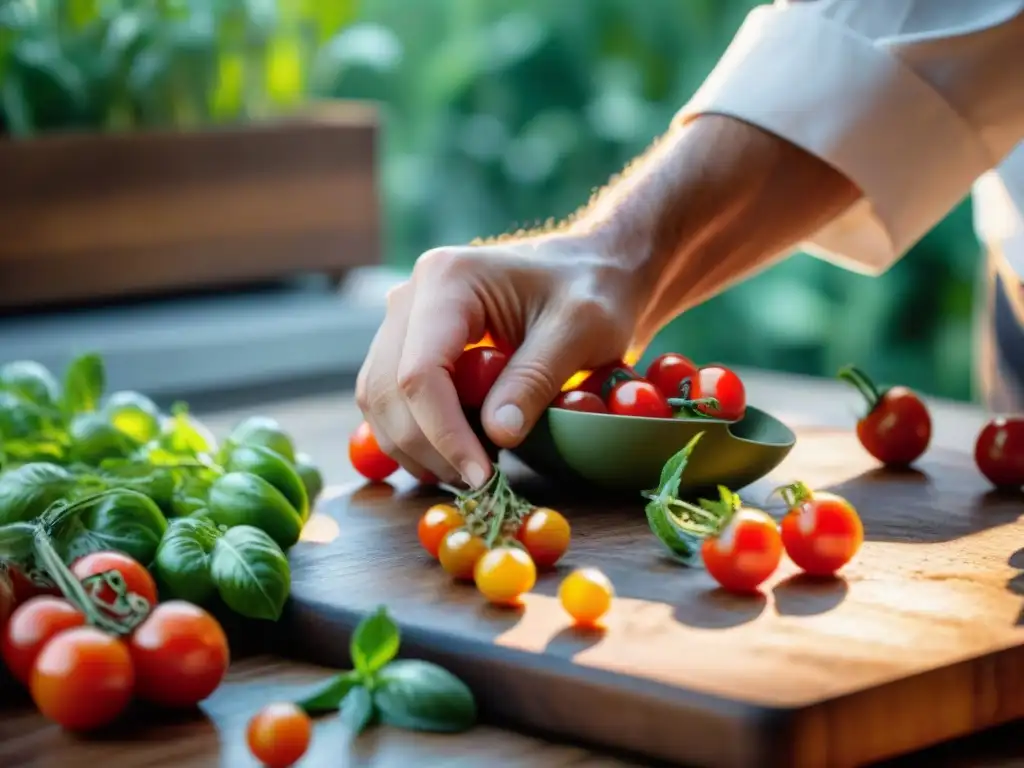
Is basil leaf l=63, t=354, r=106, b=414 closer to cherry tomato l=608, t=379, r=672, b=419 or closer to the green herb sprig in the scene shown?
cherry tomato l=608, t=379, r=672, b=419

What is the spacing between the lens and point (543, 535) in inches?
40.9

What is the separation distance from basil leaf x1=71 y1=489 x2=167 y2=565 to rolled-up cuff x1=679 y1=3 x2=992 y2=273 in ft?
2.28

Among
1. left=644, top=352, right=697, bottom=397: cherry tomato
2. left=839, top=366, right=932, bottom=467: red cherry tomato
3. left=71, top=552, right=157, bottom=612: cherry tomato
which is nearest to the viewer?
left=71, top=552, right=157, bottom=612: cherry tomato

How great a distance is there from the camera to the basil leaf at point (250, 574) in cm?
96

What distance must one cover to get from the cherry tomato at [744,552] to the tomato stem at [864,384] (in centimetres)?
45

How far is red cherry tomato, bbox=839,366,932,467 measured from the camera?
140 cm

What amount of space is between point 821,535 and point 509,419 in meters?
0.29

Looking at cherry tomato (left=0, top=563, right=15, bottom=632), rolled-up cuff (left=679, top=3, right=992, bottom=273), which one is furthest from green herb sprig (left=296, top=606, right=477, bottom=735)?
rolled-up cuff (left=679, top=3, right=992, bottom=273)

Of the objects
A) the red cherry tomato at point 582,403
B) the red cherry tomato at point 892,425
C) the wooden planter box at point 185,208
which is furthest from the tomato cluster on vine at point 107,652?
the wooden planter box at point 185,208

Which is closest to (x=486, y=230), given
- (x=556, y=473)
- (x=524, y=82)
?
(x=524, y=82)

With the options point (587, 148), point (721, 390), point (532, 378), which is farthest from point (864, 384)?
point (587, 148)

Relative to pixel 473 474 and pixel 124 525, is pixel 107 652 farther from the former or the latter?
pixel 473 474

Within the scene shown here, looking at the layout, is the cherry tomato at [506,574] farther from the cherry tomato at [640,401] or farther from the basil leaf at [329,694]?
the cherry tomato at [640,401]

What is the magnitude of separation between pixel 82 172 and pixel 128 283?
0.21m
